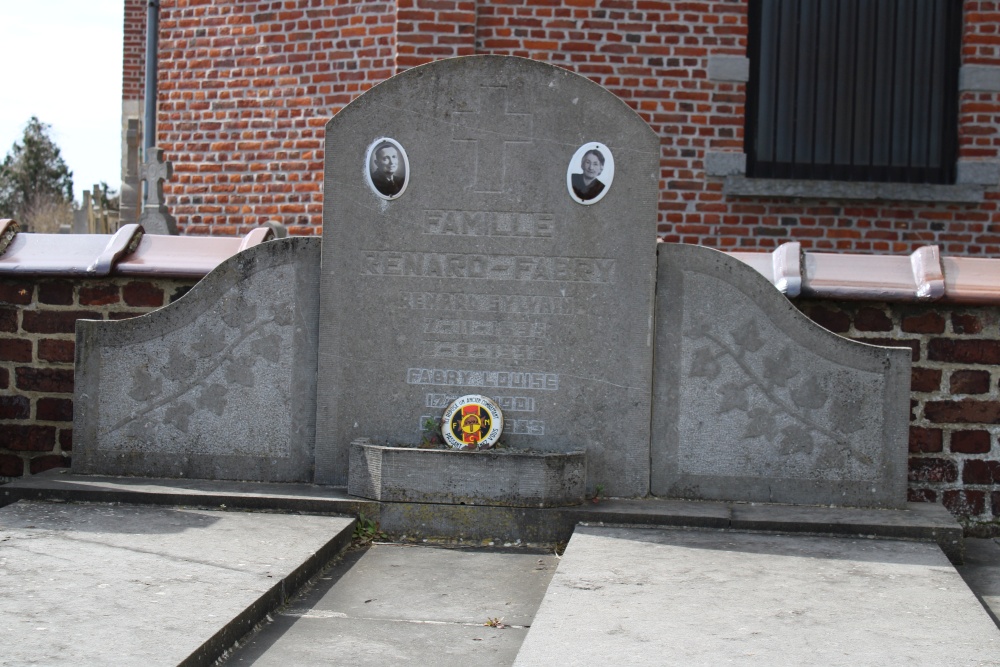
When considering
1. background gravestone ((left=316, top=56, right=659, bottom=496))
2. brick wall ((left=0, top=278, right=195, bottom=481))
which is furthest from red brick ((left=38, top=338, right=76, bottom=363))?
background gravestone ((left=316, top=56, right=659, bottom=496))

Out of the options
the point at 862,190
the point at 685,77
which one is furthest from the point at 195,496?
the point at 862,190

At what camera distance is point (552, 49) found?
8.79 m

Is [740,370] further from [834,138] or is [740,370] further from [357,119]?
[834,138]

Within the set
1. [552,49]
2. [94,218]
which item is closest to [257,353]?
[552,49]

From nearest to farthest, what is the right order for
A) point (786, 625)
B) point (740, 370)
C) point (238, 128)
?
point (786, 625) < point (740, 370) < point (238, 128)

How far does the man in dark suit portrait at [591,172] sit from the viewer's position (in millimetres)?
5176

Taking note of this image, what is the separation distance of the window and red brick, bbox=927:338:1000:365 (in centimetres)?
370

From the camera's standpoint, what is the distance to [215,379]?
539 cm

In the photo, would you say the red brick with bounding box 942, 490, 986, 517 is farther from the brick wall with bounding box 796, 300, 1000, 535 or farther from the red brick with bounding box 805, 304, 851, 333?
the red brick with bounding box 805, 304, 851, 333

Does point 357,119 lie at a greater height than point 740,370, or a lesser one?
greater

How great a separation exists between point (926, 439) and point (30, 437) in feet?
14.5

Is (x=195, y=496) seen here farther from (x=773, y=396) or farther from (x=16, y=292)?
(x=773, y=396)

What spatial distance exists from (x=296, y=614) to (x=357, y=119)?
2.38 meters

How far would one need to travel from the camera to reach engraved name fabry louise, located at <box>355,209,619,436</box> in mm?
5207
